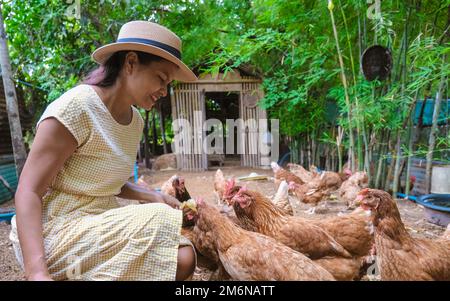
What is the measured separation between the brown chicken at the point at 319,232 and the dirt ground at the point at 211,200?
72 cm

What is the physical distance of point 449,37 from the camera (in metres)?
3.56

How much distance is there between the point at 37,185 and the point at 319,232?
1.92m

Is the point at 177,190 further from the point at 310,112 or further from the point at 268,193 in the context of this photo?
the point at 310,112

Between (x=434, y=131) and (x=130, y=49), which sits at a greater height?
(x=130, y=49)

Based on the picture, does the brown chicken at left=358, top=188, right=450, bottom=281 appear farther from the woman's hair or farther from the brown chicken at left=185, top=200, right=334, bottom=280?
the woman's hair

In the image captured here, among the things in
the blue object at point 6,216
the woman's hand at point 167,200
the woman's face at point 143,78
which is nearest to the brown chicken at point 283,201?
the woman's hand at point 167,200

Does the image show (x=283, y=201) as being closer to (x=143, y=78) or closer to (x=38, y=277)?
(x=143, y=78)

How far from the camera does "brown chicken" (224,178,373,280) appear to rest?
2.22m

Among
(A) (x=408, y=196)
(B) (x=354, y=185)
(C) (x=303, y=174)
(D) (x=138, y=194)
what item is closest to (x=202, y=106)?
(C) (x=303, y=174)

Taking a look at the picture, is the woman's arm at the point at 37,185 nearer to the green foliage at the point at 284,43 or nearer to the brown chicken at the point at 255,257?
the brown chicken at the point at 255,257

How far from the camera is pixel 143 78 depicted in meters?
1.45

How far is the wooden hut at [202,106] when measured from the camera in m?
8.46

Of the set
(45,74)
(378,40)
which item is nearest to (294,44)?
(378,40)

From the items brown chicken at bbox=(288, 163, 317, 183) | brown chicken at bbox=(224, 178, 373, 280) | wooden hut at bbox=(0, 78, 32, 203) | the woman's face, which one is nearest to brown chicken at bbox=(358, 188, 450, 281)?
brown chicken at bbox=(224, 178, 373, 280)
